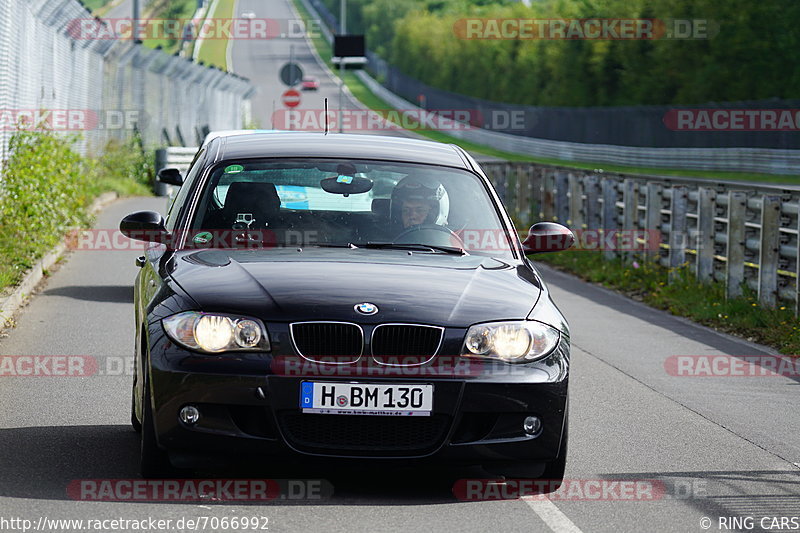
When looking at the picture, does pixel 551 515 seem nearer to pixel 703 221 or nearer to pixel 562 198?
pixel 703 221

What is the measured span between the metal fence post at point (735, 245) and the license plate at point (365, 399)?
9.93 meters

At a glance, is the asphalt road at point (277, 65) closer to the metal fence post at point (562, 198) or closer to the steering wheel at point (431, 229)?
the metal fence post at point (562, 198)

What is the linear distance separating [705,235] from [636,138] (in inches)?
1513

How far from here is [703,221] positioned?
55.4 feet

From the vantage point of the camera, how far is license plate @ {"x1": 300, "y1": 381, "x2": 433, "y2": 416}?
237 inches

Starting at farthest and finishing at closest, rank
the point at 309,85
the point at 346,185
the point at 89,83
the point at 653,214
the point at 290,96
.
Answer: the point at 309,85
the point at 290,96
the point at 89,83
the point at 653,214
the point at 346,185

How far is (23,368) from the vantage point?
9.96 metres

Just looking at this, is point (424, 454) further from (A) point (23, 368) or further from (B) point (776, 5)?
(B) point (776, 5)

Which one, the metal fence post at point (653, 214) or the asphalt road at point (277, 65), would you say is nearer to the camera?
the metal fence post at point (653, 214)

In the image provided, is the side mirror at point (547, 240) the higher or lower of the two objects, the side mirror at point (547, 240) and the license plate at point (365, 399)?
the higher

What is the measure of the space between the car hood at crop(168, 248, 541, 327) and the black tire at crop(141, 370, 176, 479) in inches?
19.8

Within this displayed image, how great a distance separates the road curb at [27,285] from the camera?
40.1 feet

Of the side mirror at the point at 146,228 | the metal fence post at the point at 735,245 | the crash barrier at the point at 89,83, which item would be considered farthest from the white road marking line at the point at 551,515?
the crash barrier at the point at 89,83

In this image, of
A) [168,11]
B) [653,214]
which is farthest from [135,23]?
[168,11]
